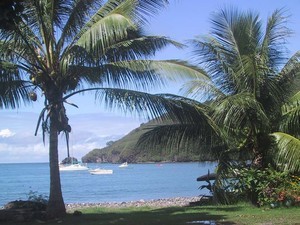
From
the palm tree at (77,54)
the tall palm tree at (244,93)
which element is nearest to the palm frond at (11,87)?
the palm tree at (77,54)

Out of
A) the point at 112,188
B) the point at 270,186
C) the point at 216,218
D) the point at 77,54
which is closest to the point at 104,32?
the point at 77,54

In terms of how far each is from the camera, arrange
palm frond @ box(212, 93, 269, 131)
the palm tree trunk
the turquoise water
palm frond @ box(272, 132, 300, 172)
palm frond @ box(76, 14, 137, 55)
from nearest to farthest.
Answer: palm frond @ box(76, 14, 137, 55) < the palm tree trunk < palm frond @ box(272, 132, 300, 172) < palm frond @ box(212, 93, 269, 131) < the turquoise water

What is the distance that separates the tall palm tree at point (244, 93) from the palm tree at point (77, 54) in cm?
206

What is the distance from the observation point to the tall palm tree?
1573 cm

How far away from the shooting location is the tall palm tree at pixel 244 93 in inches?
619

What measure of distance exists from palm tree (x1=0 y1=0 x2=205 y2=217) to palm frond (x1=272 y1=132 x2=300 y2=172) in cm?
359

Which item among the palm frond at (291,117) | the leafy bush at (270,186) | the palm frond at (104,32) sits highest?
the palm frond at (104,32)

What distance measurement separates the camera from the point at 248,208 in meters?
15.2

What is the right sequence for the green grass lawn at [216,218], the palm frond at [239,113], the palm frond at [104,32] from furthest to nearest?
1. the palm frond at [239,113]
2. the palm frond at [104,32]
3. the green grass lawn at [216,218]

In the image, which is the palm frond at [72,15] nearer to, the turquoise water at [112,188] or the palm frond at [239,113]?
the palm frond at [239,113]

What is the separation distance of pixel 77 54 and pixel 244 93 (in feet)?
17.6

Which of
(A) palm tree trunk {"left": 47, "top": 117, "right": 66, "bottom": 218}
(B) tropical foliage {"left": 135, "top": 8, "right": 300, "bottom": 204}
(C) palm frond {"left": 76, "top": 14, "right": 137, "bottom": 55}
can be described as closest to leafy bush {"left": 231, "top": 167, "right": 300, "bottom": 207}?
(B) tropical foliage {"left": 135, "top": 8, "right": 300, "bottom": 204}

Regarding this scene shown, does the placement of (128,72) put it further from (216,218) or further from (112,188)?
(112,188)

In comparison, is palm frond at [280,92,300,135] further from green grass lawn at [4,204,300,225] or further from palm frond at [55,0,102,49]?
palm frond at [55,0,102,49]
